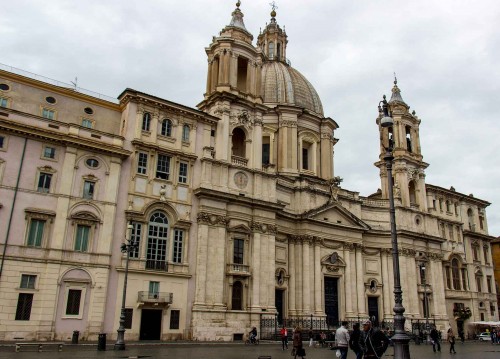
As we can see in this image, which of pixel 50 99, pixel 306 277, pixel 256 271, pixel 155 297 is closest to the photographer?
pixel 155 297

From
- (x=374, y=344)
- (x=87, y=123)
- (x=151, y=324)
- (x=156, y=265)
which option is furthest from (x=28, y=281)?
(x=374, y=344)

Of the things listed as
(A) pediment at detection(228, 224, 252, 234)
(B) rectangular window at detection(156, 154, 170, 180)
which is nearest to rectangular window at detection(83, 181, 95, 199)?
(B) rectangular window at detection(156, 154, 170, 180)

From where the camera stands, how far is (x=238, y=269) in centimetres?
3806

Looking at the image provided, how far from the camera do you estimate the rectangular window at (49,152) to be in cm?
3159

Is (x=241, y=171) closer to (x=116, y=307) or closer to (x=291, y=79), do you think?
(x=116, y=307)

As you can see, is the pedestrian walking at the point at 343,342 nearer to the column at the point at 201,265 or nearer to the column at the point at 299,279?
the column at the point at 201,265

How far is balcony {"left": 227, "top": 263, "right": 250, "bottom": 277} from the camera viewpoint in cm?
3753

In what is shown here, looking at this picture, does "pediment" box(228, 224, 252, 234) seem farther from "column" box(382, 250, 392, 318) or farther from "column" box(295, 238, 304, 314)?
"column" box(382, 250, 392, 318)

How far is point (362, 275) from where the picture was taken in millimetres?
48625

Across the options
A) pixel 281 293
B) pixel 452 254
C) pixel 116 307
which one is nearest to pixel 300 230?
Answer: pixel 281 293

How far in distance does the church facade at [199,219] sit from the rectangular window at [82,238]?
162 millimetres

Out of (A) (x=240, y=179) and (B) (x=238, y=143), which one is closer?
(A) (x=240, y=179)

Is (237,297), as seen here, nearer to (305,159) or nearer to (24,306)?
(24,306)

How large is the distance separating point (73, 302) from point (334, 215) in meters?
26.8
